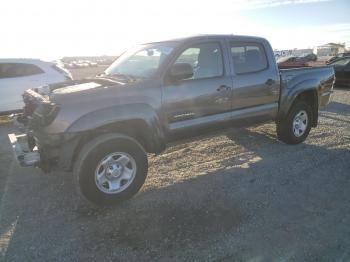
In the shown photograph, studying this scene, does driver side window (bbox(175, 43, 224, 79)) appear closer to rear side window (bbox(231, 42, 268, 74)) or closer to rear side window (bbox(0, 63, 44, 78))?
rear side window (bbox(231, 42, 268, 74))

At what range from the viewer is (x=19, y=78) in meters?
9.13

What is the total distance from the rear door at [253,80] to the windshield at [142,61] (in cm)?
114

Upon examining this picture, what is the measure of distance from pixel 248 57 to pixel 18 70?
6.46 m

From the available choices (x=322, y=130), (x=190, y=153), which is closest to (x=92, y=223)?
(x=190, y=153)

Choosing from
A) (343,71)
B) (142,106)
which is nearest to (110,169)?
(142,106)

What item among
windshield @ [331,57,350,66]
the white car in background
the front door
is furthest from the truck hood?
windshield @ [331,57,350,66]

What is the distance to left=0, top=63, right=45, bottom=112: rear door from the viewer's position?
9039 millimetres

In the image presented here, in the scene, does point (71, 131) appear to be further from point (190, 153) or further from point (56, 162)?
point (190, 153)

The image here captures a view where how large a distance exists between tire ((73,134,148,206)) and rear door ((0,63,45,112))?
19.5ft

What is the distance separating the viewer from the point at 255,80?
5.55 meters

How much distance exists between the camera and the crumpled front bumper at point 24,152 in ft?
13.2

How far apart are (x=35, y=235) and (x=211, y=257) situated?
6.16ft

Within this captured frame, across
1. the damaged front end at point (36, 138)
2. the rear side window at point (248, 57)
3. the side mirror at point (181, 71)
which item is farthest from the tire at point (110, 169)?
the rear side window at point (248, 57)

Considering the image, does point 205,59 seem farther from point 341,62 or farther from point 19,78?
point 341,62
